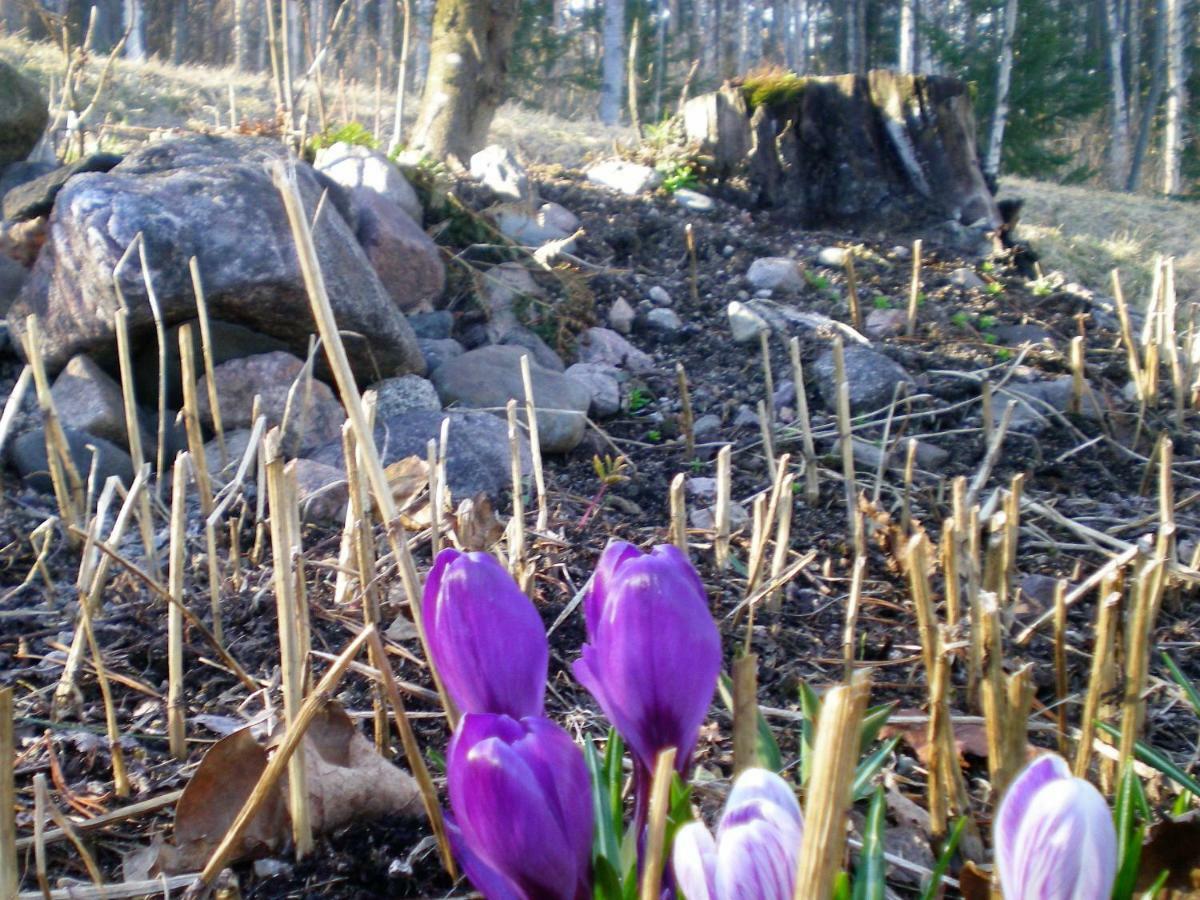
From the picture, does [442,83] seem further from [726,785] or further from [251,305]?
[726,785]

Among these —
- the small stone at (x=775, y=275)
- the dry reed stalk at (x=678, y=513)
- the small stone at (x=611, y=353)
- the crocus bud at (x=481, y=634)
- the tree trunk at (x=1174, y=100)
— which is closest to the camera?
the crocus bud at (x=481, y=634)

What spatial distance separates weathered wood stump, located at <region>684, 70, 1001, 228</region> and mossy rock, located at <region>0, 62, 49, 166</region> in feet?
12.2

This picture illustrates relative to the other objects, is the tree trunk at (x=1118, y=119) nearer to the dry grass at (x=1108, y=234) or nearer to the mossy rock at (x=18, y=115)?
the dry grass at (x=1108, y=234)

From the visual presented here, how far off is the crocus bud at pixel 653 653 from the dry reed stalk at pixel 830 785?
285 millimetres

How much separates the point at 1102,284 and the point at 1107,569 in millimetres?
8311

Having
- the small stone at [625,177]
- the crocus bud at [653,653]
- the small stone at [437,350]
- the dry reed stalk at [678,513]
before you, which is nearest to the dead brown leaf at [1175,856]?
the crocus bud at [653,653]

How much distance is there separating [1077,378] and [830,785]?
3463 mm

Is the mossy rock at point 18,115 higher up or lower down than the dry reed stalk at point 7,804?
higher up

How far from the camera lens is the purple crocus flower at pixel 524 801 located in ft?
2.34

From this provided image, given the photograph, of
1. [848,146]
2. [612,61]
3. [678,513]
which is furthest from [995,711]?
[612,61]

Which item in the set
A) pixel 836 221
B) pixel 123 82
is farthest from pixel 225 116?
pixel 836 221

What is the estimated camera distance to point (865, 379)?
154 inches

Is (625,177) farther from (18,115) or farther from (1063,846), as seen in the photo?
(1063,846)

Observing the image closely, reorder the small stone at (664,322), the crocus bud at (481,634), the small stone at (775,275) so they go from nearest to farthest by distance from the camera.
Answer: the crocus bud at (481,634), the small stone at (664,322), the small stone at (775,275)
